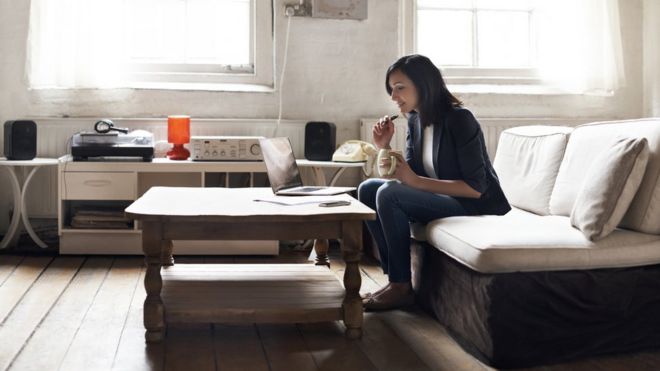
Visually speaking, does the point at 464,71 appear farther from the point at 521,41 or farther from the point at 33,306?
the point at 33,306

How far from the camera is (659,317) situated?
2.45 meters

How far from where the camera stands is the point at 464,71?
4.85m

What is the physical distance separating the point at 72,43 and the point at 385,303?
247cm

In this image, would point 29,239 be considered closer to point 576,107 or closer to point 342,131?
point 342,131

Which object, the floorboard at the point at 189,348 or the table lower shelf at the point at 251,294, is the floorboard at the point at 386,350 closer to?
the table lower shelf at the point at 251,294

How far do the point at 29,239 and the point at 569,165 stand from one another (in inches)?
119

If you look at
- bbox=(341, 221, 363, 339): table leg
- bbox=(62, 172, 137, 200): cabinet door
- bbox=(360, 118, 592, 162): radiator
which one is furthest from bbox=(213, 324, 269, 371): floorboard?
bbox=(360, 118, 592, 162): radiator

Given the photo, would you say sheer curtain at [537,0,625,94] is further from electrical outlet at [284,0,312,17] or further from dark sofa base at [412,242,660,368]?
dark sofa base at [412,242,660,368]

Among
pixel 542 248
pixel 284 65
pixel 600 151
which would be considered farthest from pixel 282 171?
pixel 284 65

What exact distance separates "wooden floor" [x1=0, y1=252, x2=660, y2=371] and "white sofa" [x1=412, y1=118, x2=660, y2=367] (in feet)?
0.25

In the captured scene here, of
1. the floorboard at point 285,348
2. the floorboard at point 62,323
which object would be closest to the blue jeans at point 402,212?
the floorboard at point 285,348

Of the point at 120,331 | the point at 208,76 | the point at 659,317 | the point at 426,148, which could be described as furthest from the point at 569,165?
the point at 208,76

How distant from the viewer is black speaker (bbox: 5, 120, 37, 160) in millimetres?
4109

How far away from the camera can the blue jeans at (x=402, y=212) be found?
9.48ft
